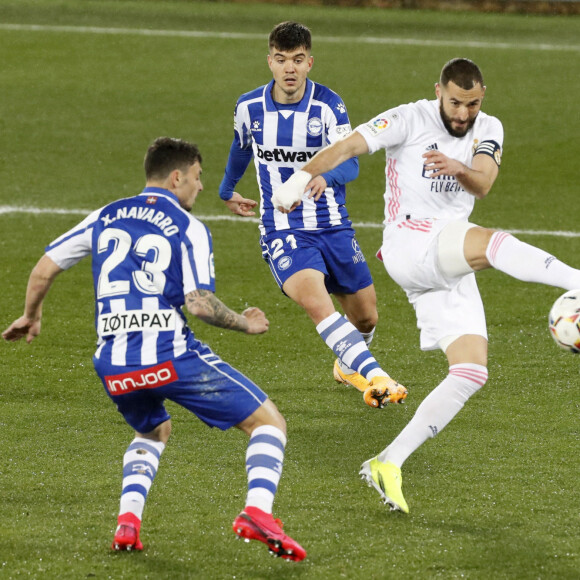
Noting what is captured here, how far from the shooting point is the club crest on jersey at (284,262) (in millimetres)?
6816

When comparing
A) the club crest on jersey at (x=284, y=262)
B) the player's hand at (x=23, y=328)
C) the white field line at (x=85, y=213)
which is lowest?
the player's hand at (x=23, y=328)

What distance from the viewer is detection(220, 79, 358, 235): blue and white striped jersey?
7.02 meters

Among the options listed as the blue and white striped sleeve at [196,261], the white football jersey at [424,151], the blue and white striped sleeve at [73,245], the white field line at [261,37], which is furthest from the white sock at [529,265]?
the white field line at [261,37]

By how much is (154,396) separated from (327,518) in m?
1.05

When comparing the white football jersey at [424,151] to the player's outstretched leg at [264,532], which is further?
the white football jersey at [424,151]

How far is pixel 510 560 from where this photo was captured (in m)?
4.74

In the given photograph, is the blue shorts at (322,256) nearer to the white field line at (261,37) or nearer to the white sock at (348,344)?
the white sock at (348,344)

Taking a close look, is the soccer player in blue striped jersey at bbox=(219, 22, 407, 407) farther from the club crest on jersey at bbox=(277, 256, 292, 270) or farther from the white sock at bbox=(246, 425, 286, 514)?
the white sock at bbox=(246, 425, 286, 514)

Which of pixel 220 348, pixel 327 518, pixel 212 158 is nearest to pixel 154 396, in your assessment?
pixel 327 518

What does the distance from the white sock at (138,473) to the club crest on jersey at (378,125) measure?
1860 mm

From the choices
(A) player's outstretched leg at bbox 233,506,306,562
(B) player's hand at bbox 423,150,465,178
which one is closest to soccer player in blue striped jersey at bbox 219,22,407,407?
(B) player's hand at bbox 423,150,465,178

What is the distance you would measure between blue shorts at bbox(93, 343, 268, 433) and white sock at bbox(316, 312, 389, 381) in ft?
5.71

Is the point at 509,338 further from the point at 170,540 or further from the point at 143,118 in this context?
the point at 143,118

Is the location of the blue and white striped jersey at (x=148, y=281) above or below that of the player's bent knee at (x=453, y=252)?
below
